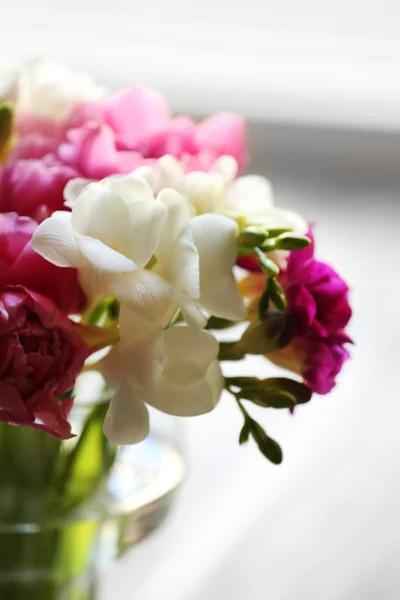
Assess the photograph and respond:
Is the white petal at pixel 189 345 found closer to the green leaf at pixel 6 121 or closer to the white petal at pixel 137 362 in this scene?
the white petal at pixel 137 362

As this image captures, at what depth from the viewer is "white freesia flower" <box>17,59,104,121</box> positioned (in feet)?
1.49

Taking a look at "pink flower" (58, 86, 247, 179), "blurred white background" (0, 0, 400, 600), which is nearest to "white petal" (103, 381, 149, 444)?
"pink flower" (58, 86, 247, 179)

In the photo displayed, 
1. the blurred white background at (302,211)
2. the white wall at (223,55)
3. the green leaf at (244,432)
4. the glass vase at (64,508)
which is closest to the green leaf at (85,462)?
the glass vase at (64,508)

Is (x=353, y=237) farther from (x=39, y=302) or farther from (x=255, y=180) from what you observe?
(x=39, y=302)

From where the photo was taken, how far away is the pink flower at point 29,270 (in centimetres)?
33

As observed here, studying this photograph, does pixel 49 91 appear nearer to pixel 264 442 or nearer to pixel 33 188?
pixel 33 188

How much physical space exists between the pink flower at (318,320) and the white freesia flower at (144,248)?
0.03 metres

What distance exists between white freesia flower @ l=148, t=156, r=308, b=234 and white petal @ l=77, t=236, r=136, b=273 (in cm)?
6

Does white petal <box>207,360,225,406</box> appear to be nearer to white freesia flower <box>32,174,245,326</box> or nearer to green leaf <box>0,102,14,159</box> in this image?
white freesia flower <box>32,174,245,326</box>

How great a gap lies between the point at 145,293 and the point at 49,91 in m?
0.18

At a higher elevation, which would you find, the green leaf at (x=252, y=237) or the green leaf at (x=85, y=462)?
the green leaf at (x=252, y=237)

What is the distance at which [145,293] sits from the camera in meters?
0.32

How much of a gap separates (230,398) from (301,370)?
1.66 feet

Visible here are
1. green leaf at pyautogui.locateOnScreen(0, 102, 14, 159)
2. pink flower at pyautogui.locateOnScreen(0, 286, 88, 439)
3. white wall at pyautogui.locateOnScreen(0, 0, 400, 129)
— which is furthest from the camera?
white wall at pyautogui.locateOnScreen(0, 0, 400, 129)
